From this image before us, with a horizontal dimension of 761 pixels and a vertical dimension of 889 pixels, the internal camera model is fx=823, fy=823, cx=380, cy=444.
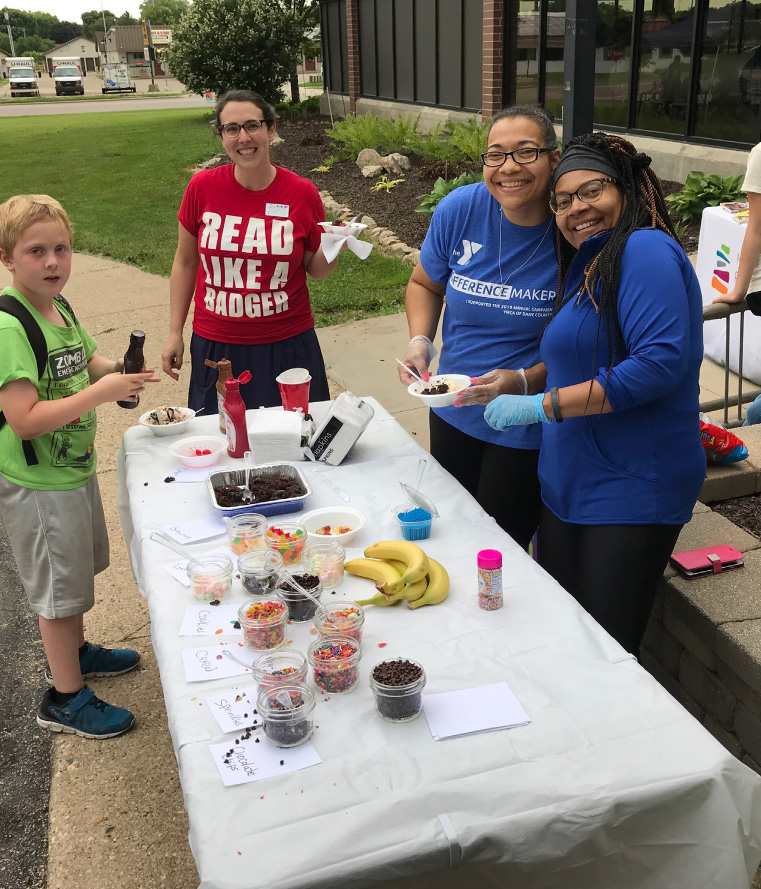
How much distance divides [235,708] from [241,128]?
2.82 meters

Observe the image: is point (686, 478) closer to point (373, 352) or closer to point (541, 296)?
point (541, 296)

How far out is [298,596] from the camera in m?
2.41

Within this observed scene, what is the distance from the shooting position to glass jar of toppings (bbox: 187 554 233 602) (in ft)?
8.29

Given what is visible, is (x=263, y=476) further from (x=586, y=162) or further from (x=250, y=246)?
(x=586, y=162)

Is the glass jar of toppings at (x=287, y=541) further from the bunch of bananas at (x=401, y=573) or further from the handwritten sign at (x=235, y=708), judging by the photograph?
the handwritten sign at (x=235, y=708)

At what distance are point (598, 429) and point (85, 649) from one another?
8.21ft

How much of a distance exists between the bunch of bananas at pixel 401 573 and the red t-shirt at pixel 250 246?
1801 millimetres

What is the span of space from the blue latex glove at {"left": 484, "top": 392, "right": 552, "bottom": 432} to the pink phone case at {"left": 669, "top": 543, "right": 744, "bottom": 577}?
893 millimetres

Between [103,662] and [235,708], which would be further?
[103,662]

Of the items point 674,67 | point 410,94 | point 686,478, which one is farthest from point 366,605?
point 410,94

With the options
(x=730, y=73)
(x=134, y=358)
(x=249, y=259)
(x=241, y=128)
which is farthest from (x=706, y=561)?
(x=730, y=73)

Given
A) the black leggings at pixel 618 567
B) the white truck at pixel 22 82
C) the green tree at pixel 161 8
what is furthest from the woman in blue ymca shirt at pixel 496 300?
the green tree at pixel 161 8

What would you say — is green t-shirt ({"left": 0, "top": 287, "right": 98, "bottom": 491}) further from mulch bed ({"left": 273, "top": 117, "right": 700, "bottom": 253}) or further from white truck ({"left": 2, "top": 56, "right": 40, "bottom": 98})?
white truck ({"left": 2, "top": 56, "right": 40, "bottom": 98})

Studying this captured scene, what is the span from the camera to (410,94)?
704 inches
